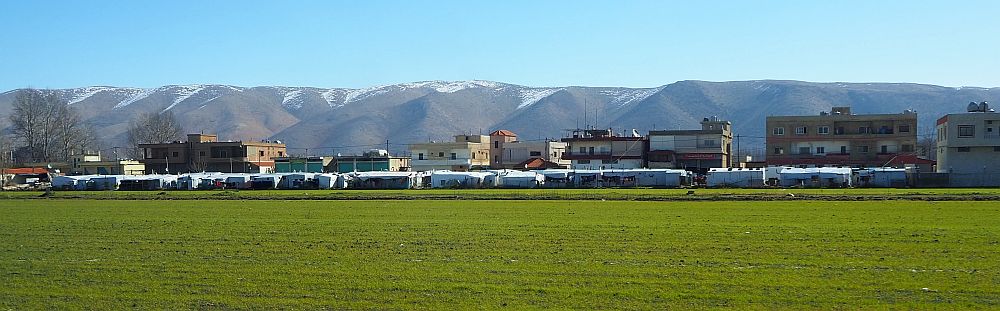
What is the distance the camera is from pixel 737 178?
247 feet

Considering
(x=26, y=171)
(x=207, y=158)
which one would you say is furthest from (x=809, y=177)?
(x=26, y=171)

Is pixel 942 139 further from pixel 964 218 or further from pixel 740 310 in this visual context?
pixel 740 310

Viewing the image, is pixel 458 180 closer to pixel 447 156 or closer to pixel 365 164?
pixel 447 156

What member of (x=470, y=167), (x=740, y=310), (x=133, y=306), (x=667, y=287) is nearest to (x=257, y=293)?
(x=133, y=306)

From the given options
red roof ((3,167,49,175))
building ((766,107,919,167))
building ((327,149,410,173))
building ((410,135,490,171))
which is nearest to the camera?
building ((766,107,919,167))

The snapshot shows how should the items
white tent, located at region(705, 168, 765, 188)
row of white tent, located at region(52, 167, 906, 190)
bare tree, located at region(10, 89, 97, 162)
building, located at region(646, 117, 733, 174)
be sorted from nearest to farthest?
1. row of white tent, located at region(52, 167, 906, 190)
2. white tent, located at region(705, 168, 765, 188)
3. building, located at region(646, 117, 733, 174)
4. bare tree, located at region(10, 89, 97, 162)

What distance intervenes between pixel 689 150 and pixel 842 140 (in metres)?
16.8

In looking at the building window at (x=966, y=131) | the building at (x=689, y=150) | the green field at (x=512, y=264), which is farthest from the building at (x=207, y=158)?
the green field at (x=512, y=264)

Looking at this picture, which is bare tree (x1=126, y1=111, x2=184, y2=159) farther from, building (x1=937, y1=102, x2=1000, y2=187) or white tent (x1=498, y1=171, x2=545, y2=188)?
building (x1=937, y1=102, x2=1000, y2=187)

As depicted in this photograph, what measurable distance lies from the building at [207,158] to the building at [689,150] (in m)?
56.2

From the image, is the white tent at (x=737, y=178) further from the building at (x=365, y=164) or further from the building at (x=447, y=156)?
the building at (x=365, y=164)

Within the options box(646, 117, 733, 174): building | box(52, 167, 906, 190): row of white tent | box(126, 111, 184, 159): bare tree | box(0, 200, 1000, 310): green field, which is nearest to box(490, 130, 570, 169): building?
box(646, 117, 733, 174): building

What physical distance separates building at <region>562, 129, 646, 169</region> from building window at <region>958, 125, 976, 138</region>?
35861 mm

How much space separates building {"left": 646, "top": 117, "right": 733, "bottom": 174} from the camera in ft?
324
